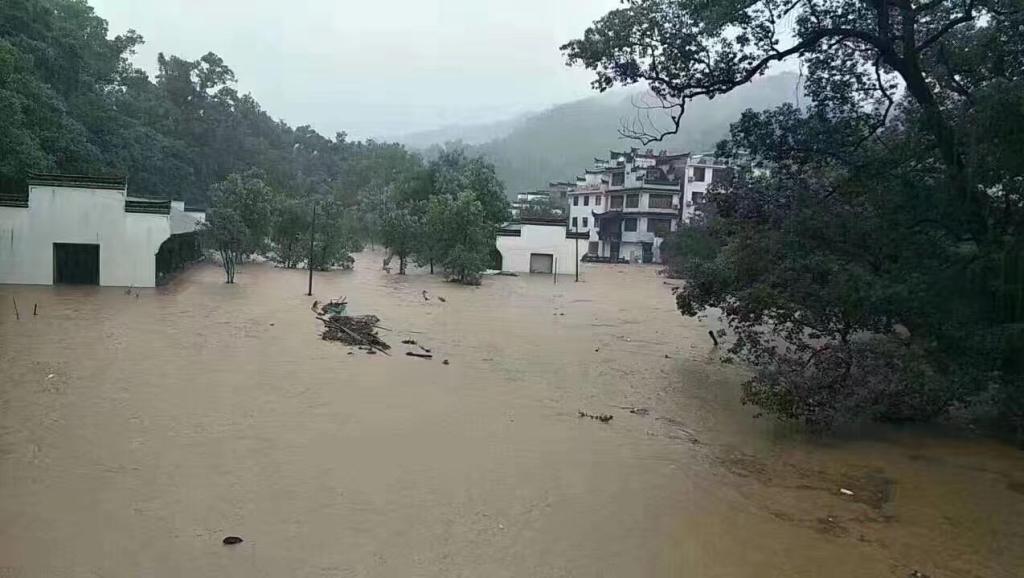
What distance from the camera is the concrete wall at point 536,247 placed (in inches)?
1491

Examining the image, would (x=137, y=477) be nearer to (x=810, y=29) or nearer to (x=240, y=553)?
(x=240, y=553)

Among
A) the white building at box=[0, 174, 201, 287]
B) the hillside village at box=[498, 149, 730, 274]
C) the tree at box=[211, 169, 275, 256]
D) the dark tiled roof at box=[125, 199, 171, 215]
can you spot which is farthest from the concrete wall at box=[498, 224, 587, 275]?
the dark tiled roof at box=[125, 199, 171, 215]

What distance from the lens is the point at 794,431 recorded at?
9445 millimetres

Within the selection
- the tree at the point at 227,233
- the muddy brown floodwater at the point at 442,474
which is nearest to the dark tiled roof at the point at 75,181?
the tree at the point at 227,233

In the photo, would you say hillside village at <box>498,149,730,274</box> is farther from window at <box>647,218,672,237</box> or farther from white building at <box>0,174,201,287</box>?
white building at <box>0,174,201,287</box>

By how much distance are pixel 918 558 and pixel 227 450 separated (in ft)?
21.2

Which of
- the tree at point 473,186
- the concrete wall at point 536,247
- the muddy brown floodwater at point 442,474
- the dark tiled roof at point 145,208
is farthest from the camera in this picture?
the tree at point 473,186

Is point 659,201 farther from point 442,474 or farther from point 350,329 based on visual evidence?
point 442,474

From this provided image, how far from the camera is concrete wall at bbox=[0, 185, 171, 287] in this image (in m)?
21.1

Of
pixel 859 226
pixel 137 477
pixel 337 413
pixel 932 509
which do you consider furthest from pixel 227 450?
pixel 859 226

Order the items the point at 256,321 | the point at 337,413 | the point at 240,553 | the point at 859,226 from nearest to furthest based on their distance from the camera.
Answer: the point at 240,553, the point at 337,413, the point at 859,226, the point at 256,321

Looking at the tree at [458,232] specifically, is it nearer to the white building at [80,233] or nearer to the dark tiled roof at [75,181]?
the white building at [80,233]

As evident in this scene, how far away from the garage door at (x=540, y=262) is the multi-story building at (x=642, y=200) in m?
8.95

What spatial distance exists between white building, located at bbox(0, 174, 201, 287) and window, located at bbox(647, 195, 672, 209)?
32.4 m
